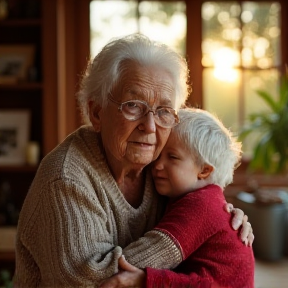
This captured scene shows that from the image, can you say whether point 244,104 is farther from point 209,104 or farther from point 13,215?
point 13,215

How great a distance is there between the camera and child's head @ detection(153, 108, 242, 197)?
1.43 meters

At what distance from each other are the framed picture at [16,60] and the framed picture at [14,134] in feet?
1.02

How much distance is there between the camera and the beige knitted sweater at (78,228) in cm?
121

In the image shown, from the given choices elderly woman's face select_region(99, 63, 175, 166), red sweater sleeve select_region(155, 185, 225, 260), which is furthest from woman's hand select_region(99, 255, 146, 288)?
elderly woman's face select_region(99, 63, 175, 166)

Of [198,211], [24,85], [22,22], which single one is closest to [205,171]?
[198,211]

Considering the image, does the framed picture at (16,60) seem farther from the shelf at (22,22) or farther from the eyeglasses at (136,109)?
the eyeglasses at (136,109)

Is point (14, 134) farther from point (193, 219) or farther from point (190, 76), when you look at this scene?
point (193, 219)

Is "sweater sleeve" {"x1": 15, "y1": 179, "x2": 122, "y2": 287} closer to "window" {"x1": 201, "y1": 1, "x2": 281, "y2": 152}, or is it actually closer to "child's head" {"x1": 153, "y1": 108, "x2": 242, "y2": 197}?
"child's head" {"x1": 153, "y1": 108, "x2": 242, "y2": 197}

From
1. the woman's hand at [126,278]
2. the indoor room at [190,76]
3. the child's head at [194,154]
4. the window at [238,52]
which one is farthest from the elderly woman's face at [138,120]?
the window at [238,52]

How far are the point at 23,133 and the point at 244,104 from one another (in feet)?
6.24

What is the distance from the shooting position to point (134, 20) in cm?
447

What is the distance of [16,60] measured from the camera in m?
4.11

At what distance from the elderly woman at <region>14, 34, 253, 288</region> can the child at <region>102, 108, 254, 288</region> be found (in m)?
0.05

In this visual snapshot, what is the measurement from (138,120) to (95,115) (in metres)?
0.15
